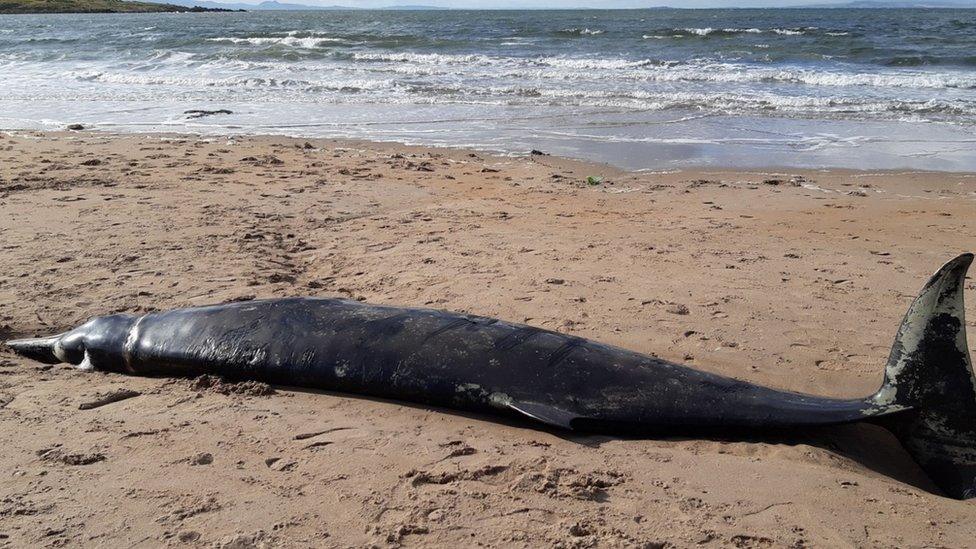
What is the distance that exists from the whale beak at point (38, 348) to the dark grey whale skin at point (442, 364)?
0.40ft

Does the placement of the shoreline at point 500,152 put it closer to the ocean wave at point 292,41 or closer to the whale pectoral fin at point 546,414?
the whale pectoral fin at point 546,414

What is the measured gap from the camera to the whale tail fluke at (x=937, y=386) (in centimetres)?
354

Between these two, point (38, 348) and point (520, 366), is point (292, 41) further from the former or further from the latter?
point (520, 366)

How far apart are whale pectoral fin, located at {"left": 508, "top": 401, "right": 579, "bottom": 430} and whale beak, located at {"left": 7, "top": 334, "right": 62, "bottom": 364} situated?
3.10 m

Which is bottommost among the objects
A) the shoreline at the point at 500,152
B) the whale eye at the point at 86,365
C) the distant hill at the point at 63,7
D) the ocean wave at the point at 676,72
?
the whale eye at the point at 86,365

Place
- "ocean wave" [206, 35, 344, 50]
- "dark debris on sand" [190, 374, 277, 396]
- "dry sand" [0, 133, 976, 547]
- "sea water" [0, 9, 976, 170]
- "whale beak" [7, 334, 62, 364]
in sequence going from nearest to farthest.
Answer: "dry sand" [0, 133, 976, 547]
"dark debris on sand" [190, 374, 277, 396]
"whale beak" [7, 334, 62, 364]
"sea water" [0, 9, 976, 170]
"ocean wave" [206, 35, 344, 50]

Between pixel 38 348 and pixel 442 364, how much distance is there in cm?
280

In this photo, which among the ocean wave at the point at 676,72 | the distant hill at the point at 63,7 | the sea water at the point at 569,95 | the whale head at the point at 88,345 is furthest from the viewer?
the distant hill at the point at 63,7

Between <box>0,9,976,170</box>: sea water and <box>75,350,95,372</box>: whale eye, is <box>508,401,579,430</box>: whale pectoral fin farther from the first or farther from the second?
<box>0,9,976,170</box>: sea water

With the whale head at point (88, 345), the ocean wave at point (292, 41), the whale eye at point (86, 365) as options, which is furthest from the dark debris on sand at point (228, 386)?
the ocean wave at point (292, 41)

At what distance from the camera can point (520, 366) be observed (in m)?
4.04

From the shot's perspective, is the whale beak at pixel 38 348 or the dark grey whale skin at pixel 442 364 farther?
the whale beak at pixel 38 348

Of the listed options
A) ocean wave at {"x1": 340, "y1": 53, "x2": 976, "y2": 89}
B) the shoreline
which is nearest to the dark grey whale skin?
the shoreline

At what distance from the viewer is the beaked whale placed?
3.60 meters
